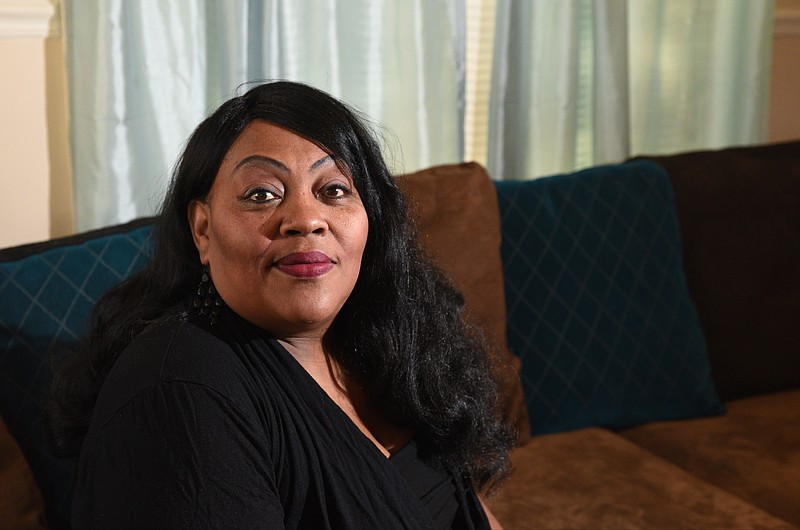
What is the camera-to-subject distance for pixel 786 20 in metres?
2.84

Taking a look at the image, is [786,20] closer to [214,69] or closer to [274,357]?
[214,69]

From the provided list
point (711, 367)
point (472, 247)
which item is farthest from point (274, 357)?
point (711, 367)

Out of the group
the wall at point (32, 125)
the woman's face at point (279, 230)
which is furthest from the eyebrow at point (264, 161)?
the wall at point (32, 125)

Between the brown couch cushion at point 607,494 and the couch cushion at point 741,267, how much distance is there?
0.45 m

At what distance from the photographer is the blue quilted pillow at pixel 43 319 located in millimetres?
1440

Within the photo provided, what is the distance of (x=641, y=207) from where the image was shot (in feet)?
7.00

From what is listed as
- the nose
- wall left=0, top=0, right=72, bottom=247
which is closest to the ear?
the nose

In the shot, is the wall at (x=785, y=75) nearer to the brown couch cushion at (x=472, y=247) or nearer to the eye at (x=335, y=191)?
the brown couch cushion at (x=472, y=247)

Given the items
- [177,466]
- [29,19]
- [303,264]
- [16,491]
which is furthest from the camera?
[29,19]

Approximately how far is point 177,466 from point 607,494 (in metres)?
0.99

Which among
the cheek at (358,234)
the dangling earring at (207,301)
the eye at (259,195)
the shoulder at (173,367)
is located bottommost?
the shoulder at (173,367)

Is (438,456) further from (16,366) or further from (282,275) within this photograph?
(16,366)

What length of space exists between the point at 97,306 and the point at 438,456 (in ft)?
1.75

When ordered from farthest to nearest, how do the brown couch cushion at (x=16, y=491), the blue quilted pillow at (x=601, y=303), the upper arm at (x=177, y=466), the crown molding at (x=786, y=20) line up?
the crown molding at (x=786, y=20), the blue quilted pillow at (x=601, y=303), the brown couch cushion at (x=16, y=491), the upper arm at (x=177, y=466)
